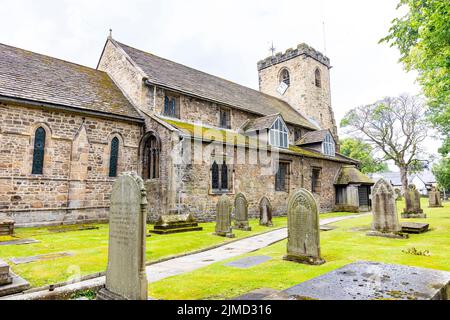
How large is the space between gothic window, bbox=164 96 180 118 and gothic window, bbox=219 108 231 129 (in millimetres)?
3641

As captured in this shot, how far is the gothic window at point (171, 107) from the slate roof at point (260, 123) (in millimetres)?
5876

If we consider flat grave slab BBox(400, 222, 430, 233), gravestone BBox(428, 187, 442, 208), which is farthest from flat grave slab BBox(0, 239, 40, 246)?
gravestone BBox(428, 187, 442, 208)

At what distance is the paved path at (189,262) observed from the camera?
14.6ft

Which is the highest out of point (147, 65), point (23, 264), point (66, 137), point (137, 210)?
point (147, 65)

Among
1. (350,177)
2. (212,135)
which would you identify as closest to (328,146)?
(350,177)

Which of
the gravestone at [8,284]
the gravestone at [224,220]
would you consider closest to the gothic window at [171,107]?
the gravestone at [224,220]

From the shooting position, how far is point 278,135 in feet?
67.9

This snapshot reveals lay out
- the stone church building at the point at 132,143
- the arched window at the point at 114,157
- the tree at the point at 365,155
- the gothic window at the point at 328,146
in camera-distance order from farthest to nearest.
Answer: the tree at the point at 365,155 → the gothic window at the point at 328,146 → the arched window at the point at 114,157 → the stone church building at the point at 132,143

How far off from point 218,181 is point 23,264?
10947 millimetres

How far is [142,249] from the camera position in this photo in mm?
3998

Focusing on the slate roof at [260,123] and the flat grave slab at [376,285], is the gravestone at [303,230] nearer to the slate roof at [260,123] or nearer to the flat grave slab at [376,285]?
the flat grave slab at [376,285]
